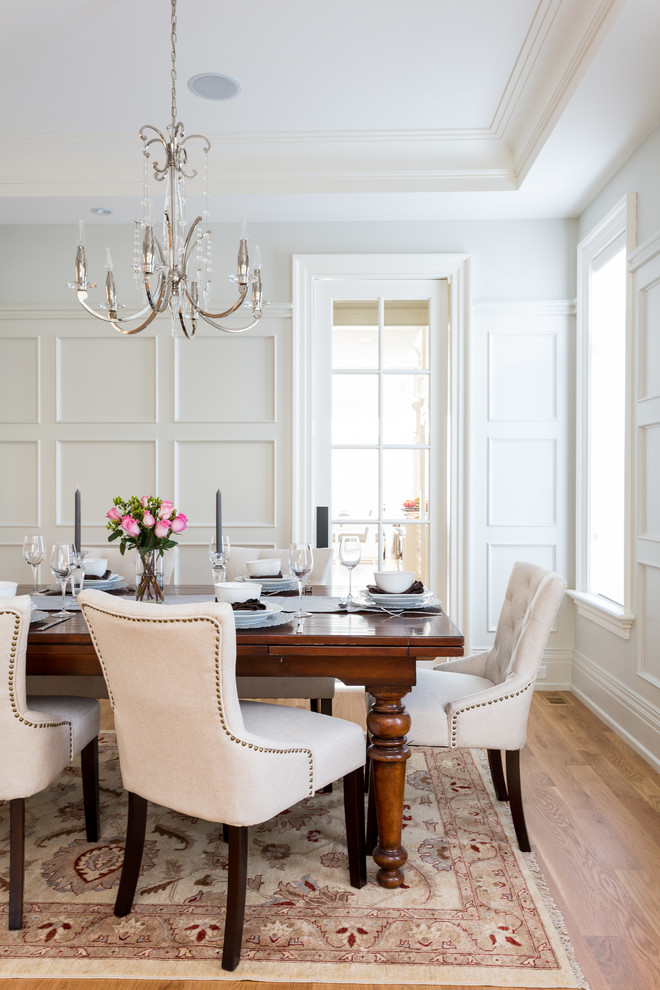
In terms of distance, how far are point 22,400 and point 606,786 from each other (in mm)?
3596

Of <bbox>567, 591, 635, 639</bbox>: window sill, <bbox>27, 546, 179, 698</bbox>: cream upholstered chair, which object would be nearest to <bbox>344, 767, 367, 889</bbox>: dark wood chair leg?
<bbox>27, 546, 179, 698</bbox>: cream upholstered chair

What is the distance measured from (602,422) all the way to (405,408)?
1085 mm

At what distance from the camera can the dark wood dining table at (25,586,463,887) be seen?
194cm

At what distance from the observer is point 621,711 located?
332 centimetres

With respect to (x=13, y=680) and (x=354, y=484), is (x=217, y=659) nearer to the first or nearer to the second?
(x=13, y=680)

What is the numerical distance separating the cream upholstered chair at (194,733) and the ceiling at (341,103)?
222cm

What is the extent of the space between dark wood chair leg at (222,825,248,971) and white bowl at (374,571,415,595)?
952 mm

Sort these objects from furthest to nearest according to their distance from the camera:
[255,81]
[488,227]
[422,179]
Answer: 1. [488,227]
2. [422,179]
3. [255,81]

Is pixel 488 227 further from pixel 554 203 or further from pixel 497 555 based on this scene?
pixel 497 555

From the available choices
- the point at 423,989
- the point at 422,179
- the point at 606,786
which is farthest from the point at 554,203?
the point at 423,989

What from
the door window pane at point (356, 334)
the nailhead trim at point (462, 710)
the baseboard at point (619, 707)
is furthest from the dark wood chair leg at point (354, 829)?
the door window pane at point (356, 334)

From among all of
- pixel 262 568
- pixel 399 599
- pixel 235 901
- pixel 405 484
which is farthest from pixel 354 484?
pixel 235 901

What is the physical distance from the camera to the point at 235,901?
1661 mm

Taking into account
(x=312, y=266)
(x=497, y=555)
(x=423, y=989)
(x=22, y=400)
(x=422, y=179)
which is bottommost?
(x=423, y=989)
